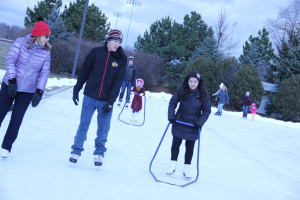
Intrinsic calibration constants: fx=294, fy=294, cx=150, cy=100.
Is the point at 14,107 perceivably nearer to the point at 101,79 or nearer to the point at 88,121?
the point at 88,121

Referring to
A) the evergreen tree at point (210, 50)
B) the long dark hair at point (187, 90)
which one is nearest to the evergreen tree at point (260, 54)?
the evergreen tree at point (210, 50)

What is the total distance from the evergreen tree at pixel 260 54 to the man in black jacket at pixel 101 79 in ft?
92.7

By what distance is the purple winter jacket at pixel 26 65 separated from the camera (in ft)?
10.6

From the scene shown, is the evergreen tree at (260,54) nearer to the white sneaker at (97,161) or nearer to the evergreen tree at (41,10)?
the evergreen tree at (41,10)

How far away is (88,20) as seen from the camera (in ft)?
114

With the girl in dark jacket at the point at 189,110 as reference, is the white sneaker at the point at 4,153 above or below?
below

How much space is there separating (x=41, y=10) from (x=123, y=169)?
1359 inches

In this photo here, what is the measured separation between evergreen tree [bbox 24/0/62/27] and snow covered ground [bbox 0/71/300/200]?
29.7 metres

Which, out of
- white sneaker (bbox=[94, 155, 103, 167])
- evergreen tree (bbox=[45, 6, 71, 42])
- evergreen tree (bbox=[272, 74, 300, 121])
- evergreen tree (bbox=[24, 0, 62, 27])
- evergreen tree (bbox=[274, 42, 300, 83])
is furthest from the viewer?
evergreen tree (bbox=[24, 0, 62, 27])

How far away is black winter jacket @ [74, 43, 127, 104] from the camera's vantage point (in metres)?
3.52

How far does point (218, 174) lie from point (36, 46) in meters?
3.24

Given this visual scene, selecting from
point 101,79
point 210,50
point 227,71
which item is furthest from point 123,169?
point 210,50

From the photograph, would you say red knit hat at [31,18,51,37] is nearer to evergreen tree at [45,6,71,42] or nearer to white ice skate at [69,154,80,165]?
white ice skate at [69,154,80,165]

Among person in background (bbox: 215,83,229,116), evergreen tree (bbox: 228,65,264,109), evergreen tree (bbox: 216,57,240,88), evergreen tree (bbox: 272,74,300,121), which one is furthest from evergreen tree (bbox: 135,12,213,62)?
person in background (bbox: 215,83,229,116)
